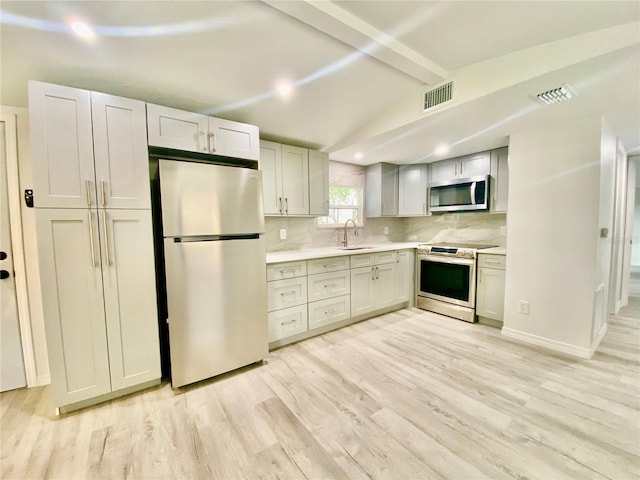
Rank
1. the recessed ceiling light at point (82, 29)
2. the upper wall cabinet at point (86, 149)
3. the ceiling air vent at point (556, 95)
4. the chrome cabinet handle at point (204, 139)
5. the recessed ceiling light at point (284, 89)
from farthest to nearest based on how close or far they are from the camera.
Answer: the recessed ceiling light at point (284, 89) < the chrome cabinet handle at point (204, 139) < the ceiling air vent at point (556, 95) < the upper wall cabinet at point (86, 149) < the recessed ceiling light at point (82, 29)

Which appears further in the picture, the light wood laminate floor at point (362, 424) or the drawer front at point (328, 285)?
the drawer front at point (328, 285)

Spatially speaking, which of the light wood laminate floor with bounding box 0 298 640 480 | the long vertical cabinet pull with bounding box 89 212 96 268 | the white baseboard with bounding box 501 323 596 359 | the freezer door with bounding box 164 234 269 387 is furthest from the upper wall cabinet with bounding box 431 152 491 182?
the long vertical cabinet pull with bounding box 89 212 96 268

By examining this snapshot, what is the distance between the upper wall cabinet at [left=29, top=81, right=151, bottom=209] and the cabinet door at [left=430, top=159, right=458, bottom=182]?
3.58 m

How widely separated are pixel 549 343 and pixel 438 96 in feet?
8.55

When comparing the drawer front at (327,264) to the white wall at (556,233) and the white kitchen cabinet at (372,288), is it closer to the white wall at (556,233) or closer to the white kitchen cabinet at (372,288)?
the white kitchen cabinet at (372,288)

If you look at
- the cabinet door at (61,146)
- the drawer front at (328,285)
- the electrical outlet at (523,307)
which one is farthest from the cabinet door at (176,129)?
the electrical outlet at (523,307)

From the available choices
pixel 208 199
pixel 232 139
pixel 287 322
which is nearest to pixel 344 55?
pixel 232 139

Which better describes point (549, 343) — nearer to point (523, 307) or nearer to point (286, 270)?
point (523, 307)

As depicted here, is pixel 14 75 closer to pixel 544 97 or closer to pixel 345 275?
pixel 345 275

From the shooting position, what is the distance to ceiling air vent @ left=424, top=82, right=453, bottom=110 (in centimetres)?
208

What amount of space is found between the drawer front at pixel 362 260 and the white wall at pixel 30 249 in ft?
9.33

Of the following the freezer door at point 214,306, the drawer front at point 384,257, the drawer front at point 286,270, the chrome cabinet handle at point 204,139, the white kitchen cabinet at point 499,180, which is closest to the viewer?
the freezer door at point 214,306

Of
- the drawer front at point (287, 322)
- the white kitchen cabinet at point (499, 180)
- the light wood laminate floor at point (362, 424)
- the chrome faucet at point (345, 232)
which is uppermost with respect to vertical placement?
the white kitchen cabinet at point (499, 180)

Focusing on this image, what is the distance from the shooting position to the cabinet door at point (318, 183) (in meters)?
3.18
